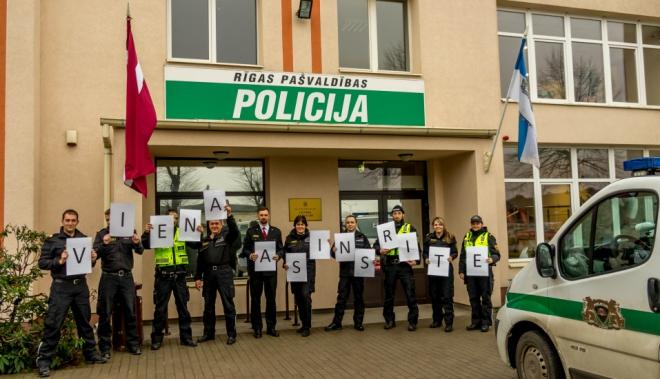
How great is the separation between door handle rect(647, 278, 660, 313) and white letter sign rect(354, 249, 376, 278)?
5.57m

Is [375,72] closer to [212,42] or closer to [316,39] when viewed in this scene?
[316,39]

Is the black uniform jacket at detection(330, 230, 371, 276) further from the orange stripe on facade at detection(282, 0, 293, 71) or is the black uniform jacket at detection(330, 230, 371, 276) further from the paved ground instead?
the orange stripe on facade at detection(282, 0, 293, 71)

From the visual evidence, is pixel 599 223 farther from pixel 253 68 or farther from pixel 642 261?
pixel 253 68

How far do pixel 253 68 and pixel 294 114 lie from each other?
43.0 inches

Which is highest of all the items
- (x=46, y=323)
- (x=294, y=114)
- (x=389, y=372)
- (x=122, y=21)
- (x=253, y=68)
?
(x=122, y=21)

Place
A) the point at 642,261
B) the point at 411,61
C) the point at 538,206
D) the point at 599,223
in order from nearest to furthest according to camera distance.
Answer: the point at 642,261
the point at 599,223
the point at 411,61
the point at 538,206

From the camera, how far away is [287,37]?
10711 mm

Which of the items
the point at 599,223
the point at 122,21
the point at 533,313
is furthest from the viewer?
the point at 122,21

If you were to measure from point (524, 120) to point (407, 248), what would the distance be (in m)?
3.07

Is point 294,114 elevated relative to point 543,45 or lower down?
lower down

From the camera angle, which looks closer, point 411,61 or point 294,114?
point 294,114

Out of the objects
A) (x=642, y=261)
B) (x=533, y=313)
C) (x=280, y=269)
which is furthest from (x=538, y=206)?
(x=642, y=261)

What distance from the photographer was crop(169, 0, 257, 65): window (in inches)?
410

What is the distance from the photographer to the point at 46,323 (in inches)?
278
